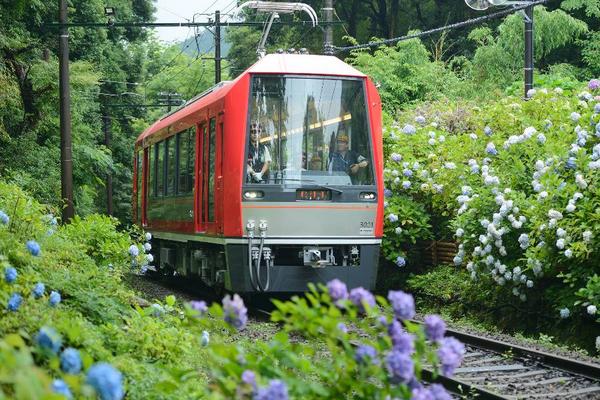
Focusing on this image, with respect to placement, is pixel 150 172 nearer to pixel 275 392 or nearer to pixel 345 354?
pixel 345 354

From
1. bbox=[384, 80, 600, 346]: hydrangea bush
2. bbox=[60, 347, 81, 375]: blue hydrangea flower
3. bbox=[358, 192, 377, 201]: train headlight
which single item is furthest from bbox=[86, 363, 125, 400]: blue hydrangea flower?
bbox=[358, 192, 377, 201]: train headlight

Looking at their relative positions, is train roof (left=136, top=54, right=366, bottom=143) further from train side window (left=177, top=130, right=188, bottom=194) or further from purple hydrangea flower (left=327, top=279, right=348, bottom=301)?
purple hydrangea flower (left=327, top=279, right=348, bottom=301)

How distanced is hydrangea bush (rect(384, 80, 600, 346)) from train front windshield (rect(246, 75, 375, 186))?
1729 mm

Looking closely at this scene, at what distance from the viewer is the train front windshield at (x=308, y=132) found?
42.8ft

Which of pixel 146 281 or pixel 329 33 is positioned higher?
pixel 329 33

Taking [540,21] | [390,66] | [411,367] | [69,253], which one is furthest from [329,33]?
[411,367]

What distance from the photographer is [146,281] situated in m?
22.7

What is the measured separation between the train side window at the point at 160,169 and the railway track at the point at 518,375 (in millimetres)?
8385

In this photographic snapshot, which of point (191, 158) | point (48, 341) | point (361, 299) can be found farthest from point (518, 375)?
point (191, 158)

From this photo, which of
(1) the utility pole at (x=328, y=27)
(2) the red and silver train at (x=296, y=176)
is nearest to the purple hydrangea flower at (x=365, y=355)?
(2) the red and silver train at (x=296, y=176)

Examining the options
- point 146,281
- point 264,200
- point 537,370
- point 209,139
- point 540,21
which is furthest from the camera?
point 540,21

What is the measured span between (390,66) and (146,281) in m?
8.73

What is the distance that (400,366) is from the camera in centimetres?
388

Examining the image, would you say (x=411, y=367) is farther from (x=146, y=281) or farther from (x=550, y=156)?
(x=146, y=281)
